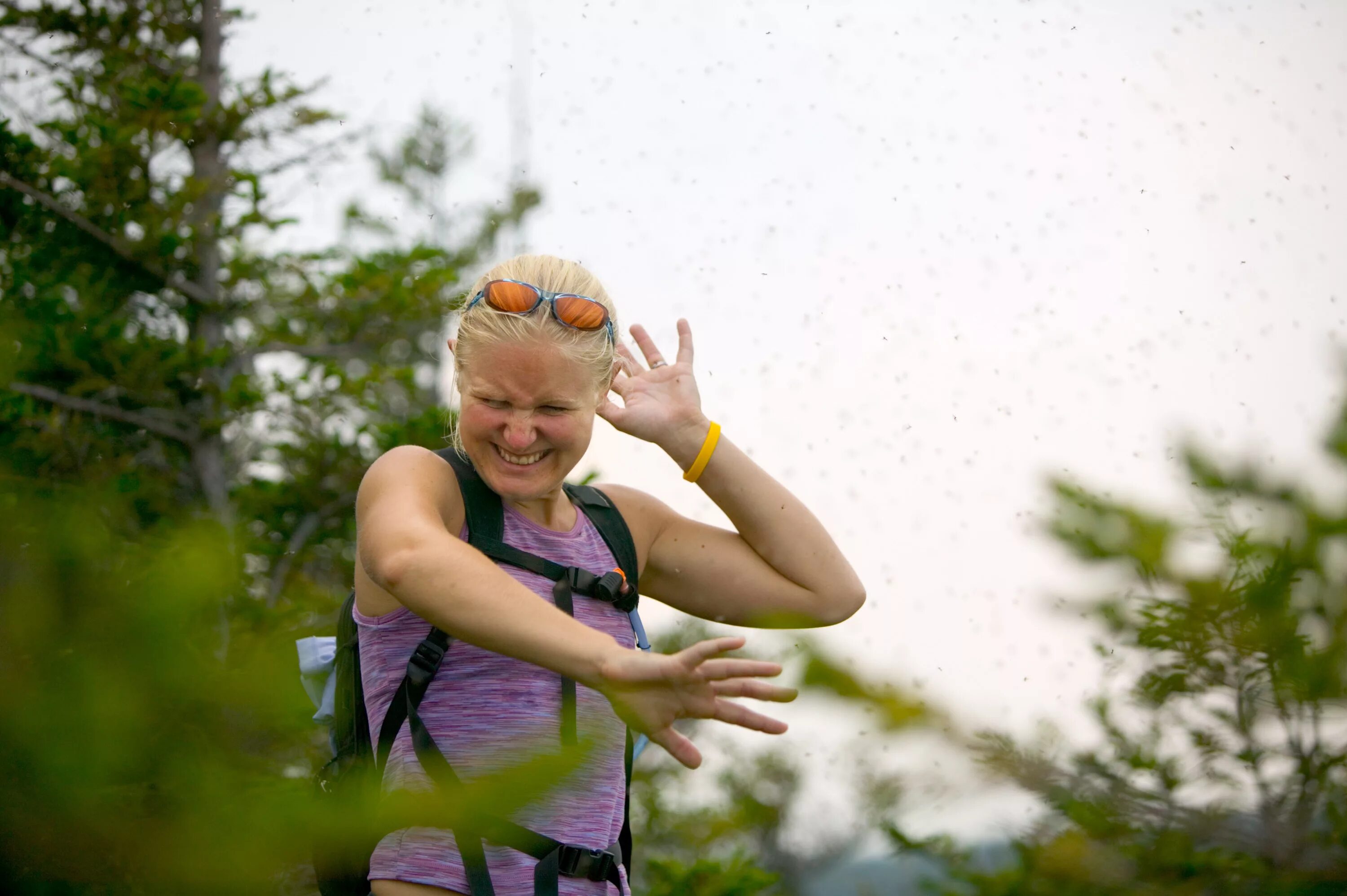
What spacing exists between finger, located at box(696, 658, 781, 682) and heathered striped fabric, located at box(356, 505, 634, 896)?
52 centimetres

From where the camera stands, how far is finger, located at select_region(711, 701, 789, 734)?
1.33 m

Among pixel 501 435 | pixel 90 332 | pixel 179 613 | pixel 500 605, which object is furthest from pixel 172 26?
pixel 179 613

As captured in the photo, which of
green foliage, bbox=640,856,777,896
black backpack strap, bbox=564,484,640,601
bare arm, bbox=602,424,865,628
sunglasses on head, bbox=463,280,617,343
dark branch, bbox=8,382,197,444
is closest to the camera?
sunglasses on head, bbox=463,280,617,343

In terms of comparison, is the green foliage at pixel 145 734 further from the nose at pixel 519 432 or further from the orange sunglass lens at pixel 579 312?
the orange sunglass lens at pixel 579 312

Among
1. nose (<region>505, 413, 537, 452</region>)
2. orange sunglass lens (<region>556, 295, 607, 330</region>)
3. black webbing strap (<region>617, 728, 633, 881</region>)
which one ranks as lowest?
black webbing strap (<region>617, 728, 633, 881</region>)

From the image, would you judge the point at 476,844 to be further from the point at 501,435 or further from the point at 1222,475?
the point at 501,435

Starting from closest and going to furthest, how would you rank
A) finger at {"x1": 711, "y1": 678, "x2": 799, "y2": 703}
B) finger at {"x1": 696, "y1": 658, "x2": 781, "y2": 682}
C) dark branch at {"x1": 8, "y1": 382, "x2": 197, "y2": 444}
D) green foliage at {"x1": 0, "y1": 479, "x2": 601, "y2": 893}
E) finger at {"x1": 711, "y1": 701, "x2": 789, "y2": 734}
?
green foliage at {"x1": 0, "y1": 479, "x2": 601, "y2": 893} < finger at {"x1": 711, "y1": 678, "x2": 799, "y2": 703} < finger at {"x1": 696, "y1": 658, "x2": 781, "y2": 682} < finger at {"x1": 711, "y1": 701, "x2": 789, "y2": 734} < dark branch at {"x1": 8, "y1": 382, "x2": 197, "y2": 444}

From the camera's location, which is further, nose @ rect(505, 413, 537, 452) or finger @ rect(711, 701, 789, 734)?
nose @ rect(505, 413, 537, 452)

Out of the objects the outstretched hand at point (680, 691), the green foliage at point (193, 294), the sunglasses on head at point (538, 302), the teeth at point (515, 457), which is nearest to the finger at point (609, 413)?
the sunglasses on head at point (538, 302)

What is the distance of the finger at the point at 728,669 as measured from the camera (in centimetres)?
121

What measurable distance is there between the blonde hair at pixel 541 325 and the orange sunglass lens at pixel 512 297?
0.02m

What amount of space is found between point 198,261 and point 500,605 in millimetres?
8318

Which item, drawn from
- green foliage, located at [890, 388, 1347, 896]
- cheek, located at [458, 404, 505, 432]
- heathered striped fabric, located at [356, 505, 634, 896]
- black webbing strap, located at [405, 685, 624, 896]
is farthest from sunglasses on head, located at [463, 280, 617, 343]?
green foliage, located at [890, 388, 1347, 896]

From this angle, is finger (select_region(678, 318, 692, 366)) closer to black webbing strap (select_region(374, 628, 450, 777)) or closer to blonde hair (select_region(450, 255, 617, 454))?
blonde hair (select_region(450, 255, 617, 454))
